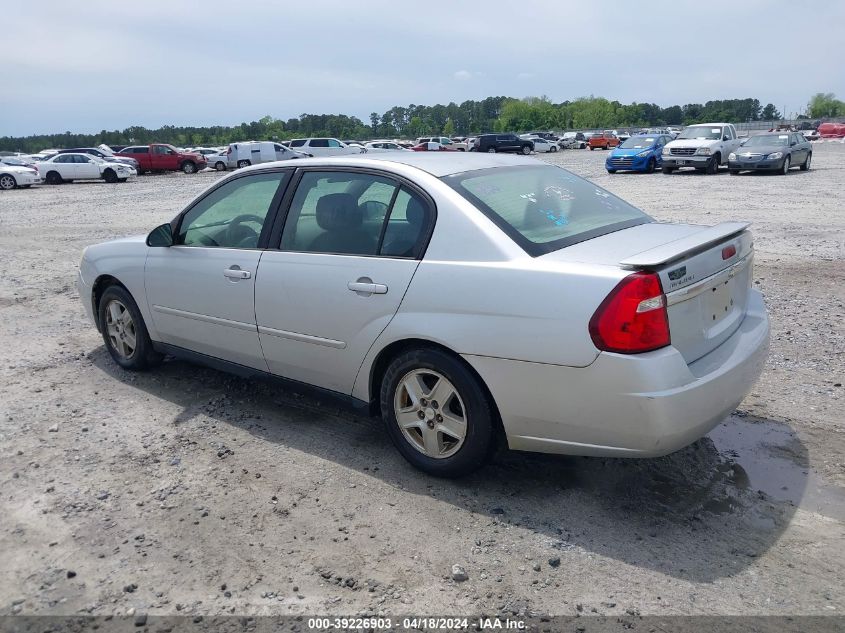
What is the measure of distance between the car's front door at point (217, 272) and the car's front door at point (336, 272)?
0.16m

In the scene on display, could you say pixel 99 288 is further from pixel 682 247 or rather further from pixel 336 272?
pixel 682 247

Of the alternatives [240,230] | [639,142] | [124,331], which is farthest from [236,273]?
[639,142]

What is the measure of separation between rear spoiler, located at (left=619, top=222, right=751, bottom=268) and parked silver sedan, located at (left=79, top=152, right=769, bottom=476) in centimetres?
1

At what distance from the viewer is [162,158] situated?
40.7 m

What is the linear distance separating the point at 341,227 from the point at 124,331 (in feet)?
7.82

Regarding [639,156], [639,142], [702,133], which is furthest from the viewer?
[639,142]

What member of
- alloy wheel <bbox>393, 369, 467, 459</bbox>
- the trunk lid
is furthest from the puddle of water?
alloy wheel <bbox>393, 369, 467, 459</bbox>

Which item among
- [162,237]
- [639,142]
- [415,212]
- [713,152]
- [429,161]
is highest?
[429,161]

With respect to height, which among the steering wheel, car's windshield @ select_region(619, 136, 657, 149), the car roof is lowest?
car's windshield @ select_region(619, 136, 657, 149)

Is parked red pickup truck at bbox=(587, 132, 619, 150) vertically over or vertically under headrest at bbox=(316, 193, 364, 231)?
under

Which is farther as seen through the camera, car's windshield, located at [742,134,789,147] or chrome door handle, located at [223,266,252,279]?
car's windshield, located at [742,134,789,147]

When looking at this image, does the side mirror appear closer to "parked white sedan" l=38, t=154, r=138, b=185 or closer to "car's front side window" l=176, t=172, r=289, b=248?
"car's front side window" l=176, t=172, r=289, b=248

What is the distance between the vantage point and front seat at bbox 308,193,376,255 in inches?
153

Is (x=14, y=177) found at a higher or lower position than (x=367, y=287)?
lower
